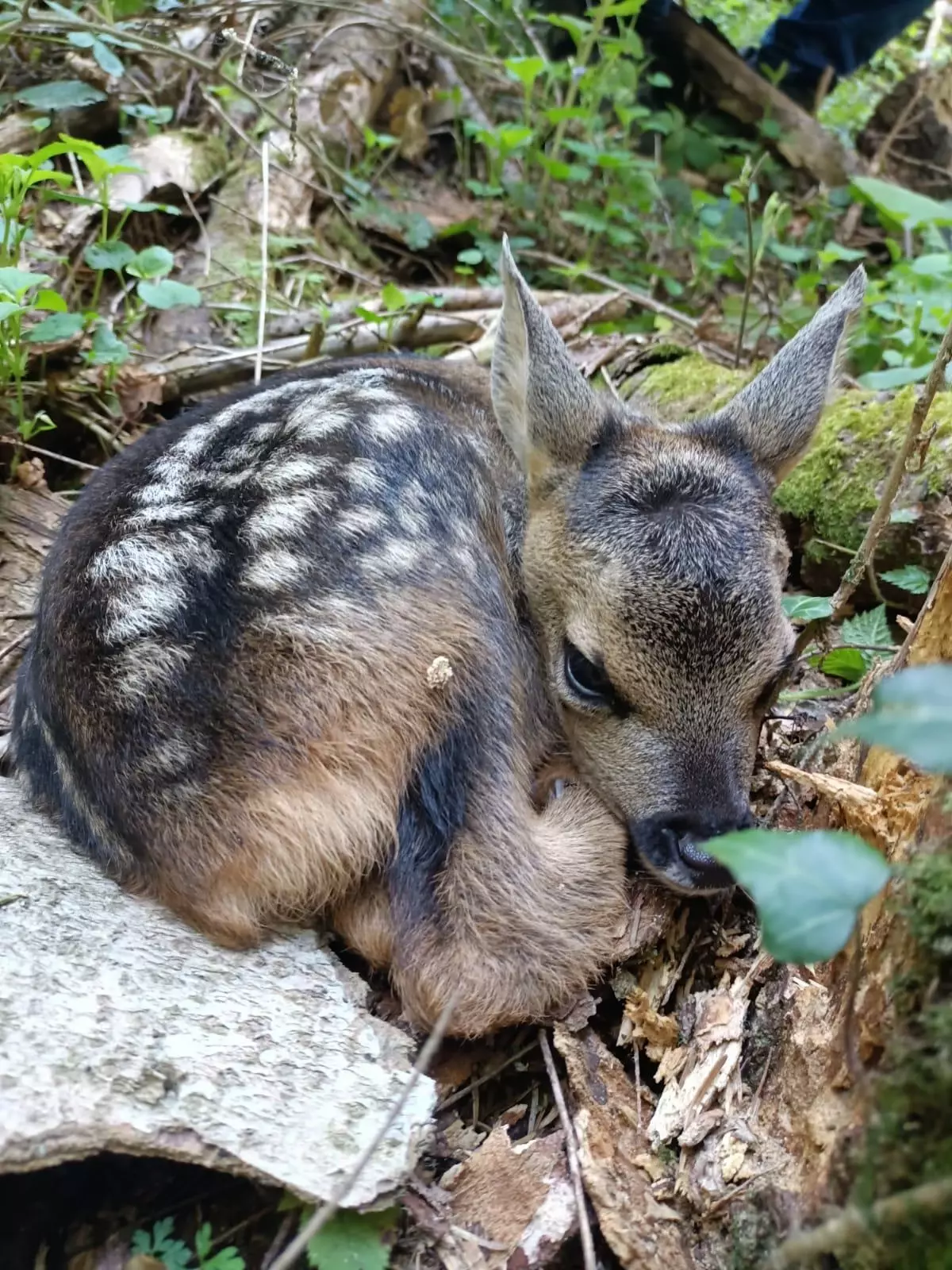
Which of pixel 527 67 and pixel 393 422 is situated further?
pixel 527 67

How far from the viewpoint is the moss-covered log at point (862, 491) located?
3.20 meters

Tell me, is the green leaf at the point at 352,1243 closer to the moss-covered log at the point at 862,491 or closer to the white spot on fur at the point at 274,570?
the white spot on fur at the point at 274,570

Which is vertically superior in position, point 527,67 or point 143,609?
point 527,67

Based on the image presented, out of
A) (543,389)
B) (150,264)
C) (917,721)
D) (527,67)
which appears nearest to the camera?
(917,721)

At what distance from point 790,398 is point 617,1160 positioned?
201 cm

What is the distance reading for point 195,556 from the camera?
7.96 ft

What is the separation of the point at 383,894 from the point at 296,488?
100 cm

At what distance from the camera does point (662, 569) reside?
97.7 inches

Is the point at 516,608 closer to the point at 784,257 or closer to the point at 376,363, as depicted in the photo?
the point at 376,363

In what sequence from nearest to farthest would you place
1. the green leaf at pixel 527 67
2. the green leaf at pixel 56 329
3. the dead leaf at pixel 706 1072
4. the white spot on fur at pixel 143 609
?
the dead leaf at pixel 706 1072 → the white spot on fur at pixel 143 609 → the green leaf at pixel 56 329 → the green leaf at pixel 527 67

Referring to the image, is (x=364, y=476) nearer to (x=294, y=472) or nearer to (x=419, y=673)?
(x=294, y=472)

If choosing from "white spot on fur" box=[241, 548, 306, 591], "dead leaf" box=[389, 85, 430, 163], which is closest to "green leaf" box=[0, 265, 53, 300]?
"white spot on fur" box=[241, 548, 306, 591]

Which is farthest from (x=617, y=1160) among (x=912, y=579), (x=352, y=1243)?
(x=912, y=579)

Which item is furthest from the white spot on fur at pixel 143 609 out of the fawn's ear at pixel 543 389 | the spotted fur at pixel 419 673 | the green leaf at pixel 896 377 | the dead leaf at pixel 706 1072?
the green leaf at pixel 896 377
